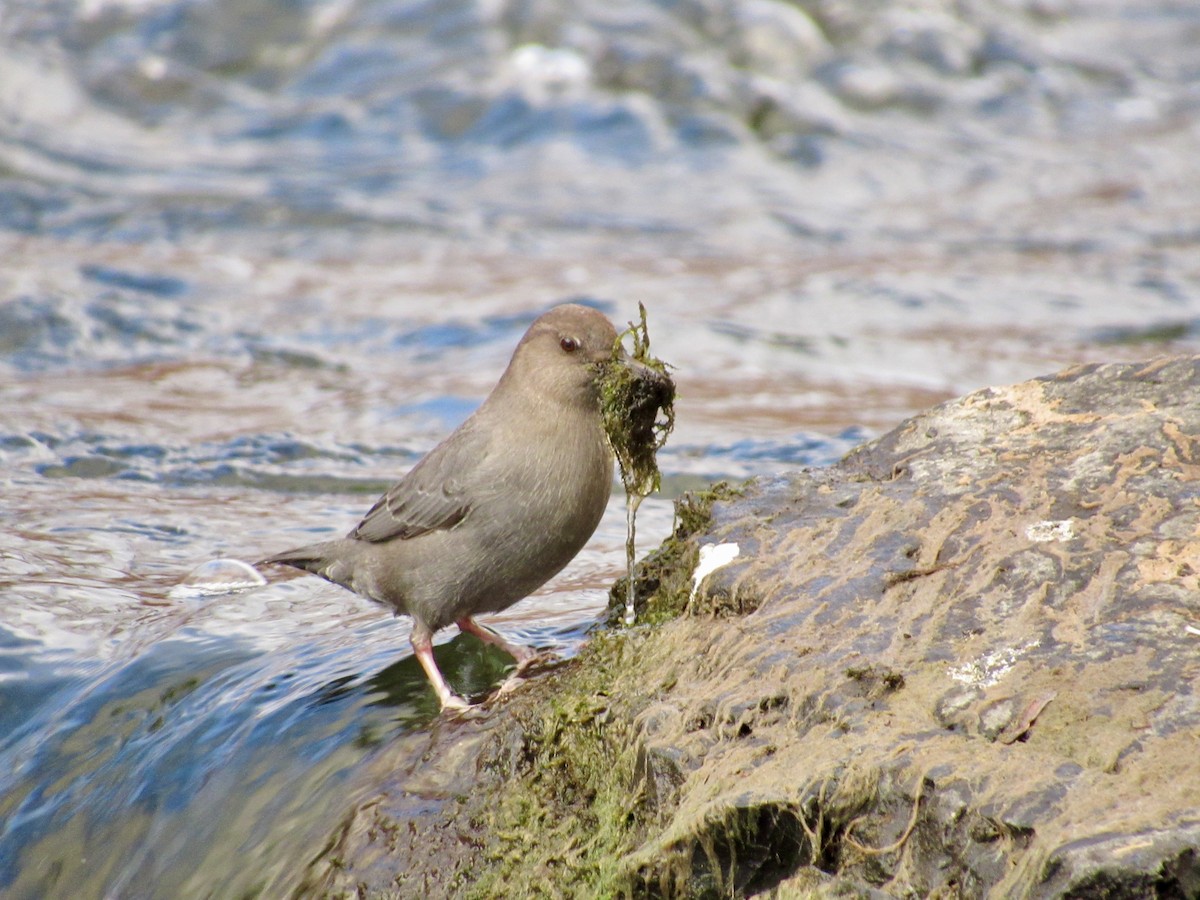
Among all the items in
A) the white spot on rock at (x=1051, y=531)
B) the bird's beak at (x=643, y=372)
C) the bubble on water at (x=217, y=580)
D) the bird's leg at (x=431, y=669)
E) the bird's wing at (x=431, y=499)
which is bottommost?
the bubble on water at (x=217, y=580)

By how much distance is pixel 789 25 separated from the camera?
14188mm

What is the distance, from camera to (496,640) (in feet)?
14.4

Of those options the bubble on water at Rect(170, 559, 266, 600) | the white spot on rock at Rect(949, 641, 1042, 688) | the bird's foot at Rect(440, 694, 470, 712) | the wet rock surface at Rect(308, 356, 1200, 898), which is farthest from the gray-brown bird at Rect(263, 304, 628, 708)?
the white spot on rock at Rect(949, 641, 1042, 688)

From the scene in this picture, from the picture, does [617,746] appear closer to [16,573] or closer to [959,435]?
[959,435]

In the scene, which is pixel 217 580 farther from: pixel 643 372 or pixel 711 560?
pixel 711 560

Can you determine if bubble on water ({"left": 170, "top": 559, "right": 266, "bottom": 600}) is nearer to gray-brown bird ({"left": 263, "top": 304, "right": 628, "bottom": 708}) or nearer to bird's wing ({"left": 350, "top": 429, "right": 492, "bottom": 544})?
bird's wing ({"left": 350, "top": 429, "right": 492, "bottom": 544})

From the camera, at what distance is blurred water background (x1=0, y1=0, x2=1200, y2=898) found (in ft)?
14.1

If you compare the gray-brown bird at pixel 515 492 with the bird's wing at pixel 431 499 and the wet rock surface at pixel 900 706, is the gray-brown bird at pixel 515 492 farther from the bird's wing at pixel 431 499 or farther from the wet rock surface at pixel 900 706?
the wet rock surface at pixel 900 706

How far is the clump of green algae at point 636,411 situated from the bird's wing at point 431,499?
0.45 meters

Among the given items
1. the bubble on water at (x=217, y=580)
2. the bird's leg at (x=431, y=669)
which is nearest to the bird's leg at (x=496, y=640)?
the bird's leg at (x=431, y=669)

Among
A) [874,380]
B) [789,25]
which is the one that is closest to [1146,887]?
[874,380]

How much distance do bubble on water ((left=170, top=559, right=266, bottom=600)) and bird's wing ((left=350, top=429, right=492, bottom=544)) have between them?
2.99 ft

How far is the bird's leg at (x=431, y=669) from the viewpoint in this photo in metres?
3.74

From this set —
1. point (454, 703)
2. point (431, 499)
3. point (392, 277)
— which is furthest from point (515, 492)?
point (392, 277)
